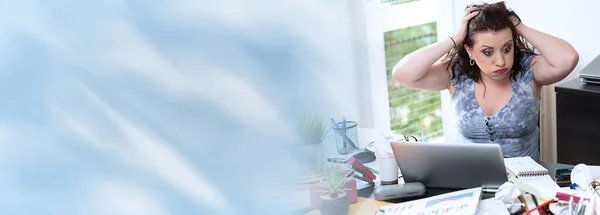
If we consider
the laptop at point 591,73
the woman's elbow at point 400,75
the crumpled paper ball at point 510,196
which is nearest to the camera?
the crumpled paper ball at point 510,196

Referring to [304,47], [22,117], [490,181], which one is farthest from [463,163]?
[22,117]

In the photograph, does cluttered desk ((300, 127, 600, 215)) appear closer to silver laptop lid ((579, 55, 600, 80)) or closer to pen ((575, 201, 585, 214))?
pen ((575, 201, 585, 214))

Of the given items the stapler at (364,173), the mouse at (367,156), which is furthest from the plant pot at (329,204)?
the mouse at (367,156)

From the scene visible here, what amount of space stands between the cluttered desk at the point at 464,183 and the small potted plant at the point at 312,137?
823 millimetres

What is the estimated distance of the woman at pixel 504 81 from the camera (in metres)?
1.90

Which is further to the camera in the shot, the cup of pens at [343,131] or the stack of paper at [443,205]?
the stack of paper at [443,205]

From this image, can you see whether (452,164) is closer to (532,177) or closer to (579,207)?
(532,177)

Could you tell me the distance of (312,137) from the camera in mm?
334

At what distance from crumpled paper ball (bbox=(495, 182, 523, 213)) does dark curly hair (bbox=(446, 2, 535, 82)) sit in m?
0.68

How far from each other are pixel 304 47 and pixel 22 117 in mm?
141

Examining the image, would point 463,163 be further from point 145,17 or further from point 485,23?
point 145,17

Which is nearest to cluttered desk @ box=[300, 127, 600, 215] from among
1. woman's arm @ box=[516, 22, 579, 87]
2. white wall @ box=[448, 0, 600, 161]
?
woman's arm @ box=[516, 22, 579, 87]

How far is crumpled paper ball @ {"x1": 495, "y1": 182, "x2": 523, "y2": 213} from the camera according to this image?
4.01ft
